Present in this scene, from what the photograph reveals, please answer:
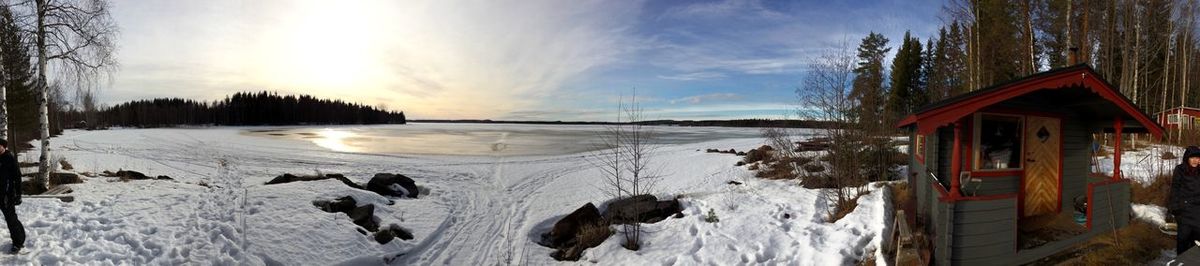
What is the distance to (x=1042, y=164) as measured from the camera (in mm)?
8328

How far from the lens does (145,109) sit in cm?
9775

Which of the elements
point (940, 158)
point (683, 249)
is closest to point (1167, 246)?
point (940, 158)

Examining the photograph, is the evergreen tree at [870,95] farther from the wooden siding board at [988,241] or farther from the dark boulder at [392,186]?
the dark boulder at [392,186]

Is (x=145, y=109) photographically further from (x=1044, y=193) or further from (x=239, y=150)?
(x=1044, y=193)

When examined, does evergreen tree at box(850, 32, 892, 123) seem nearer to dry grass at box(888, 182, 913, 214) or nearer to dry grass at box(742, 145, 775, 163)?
dry grass at box(888, 182, 913, 214)

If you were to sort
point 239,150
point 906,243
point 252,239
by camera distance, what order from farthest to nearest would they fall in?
point 239,150 → point 252,239 → point 906,243

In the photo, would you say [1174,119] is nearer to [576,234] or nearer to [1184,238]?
[1184,238]

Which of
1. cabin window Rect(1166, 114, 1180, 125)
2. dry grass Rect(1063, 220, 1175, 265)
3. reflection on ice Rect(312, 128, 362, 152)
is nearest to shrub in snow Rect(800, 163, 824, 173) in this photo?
dry grass Rect(1063, 220, 1175, 265)

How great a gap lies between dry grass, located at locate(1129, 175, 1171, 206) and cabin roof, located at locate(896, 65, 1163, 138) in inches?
114

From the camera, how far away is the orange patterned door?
8.11m

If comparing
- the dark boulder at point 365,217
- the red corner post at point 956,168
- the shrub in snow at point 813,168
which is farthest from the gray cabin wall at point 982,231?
the dark boulder at point 365,217

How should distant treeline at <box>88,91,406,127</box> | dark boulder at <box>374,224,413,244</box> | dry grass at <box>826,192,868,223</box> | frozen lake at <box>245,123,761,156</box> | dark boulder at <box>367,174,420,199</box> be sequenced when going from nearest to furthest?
dry grass at <box>826,192,868,223</box> < dark boulder at <box>374,224,413,244</box> < dark boulder at <box>367,174,420,199</box> < frozen lake at <box>245,123,761,156</box> < distant treeline at <box>88,91,406,127</box>

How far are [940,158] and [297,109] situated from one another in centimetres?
12472

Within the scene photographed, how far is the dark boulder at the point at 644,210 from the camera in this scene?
37.7 ft
